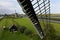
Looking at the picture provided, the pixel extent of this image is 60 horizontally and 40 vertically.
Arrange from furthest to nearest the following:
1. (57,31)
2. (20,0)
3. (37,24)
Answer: (57,31) → (37,24) → (20,0)

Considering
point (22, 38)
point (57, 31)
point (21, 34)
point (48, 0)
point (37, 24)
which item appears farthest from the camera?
point (21, 34)

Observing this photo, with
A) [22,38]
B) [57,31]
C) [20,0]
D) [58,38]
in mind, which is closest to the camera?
[20,0]

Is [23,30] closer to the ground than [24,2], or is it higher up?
closer to the ground

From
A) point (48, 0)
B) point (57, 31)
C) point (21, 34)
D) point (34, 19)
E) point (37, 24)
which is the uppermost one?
point (48, 0)

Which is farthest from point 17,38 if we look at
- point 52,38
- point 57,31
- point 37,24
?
point 37,24

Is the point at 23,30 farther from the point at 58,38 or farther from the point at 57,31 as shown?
the point at 58,38

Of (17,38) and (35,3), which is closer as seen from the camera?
(35,3)

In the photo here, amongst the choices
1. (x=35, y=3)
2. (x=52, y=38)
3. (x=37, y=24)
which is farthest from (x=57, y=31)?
(x=35, y=3)

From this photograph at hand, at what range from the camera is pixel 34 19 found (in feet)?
16.7

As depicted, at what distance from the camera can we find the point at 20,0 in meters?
3.91

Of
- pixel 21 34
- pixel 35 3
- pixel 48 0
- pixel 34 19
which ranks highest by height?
pixel 35 3

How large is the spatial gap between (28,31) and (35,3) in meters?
22.2

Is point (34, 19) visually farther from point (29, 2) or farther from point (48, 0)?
point (29, 2)

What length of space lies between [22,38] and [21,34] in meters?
2.57
